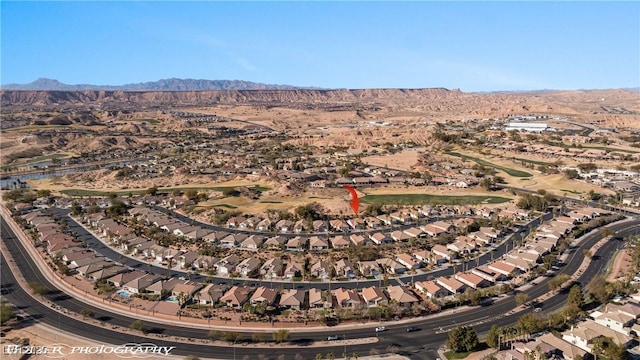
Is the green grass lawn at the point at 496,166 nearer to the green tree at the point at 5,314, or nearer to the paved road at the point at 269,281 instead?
the paved road at the point at 269,281

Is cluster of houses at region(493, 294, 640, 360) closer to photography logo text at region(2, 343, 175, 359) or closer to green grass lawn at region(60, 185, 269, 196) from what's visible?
photography logo text at region(2, 343, 175, 359)

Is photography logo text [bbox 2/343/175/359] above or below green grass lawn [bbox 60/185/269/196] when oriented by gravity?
below

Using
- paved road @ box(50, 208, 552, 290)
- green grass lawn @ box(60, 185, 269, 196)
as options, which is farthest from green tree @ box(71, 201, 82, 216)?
green grass lawn @ box(60, 185, 269, 196)

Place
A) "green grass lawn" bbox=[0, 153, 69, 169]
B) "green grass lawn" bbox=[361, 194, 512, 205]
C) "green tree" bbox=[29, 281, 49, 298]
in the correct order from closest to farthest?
1. "green tree" bbox=[29, 281, 49, 298]
2. "green grass lawn" bbox=[361, 194, 512, 205]
3. "green grass lawn" bbox=[0, 153, 69, 169]

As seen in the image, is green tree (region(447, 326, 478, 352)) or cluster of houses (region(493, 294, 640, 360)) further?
green tree (region(447, 326, 478, 352))

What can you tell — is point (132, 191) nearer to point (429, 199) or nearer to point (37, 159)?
point (429, 199)

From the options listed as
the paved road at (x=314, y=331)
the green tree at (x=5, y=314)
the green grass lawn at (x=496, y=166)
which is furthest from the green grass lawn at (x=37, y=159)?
the green grass lawn at (x=496, y=166)

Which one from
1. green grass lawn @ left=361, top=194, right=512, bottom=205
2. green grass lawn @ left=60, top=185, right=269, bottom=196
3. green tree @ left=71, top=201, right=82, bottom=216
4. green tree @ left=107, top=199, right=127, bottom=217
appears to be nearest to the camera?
green tree @ left=107, top=199, right=127, bottom=217
